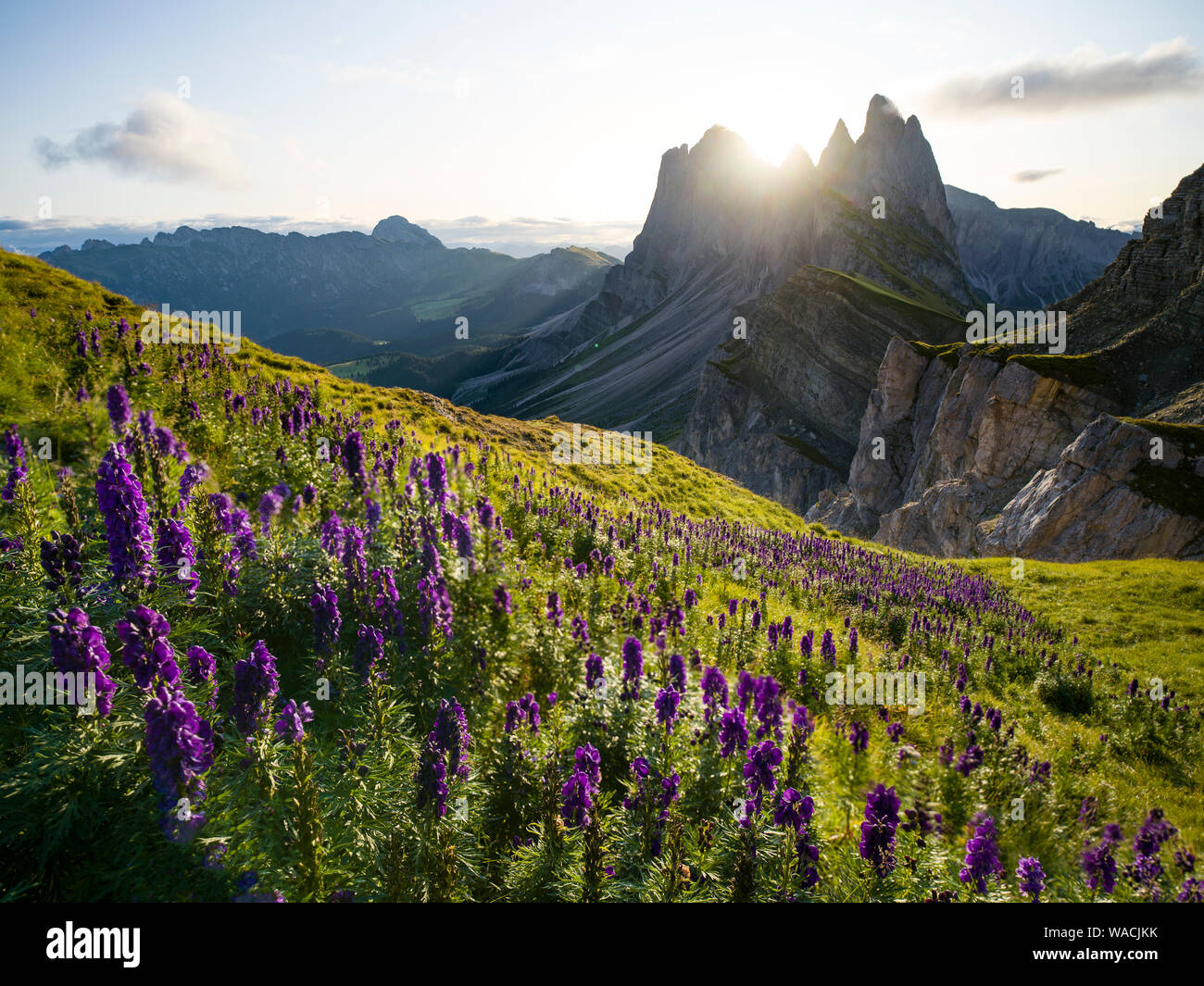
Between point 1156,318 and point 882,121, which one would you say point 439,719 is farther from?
point 882,121

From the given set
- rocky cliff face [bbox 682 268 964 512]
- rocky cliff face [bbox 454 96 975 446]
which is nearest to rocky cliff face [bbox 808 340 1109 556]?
rocky cliff face [bbox 682 268 964 512]

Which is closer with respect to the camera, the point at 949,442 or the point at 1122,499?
the point at 1122,499

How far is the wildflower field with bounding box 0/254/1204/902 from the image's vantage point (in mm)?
3518

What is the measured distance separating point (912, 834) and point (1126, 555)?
105 feet

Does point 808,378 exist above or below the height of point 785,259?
below

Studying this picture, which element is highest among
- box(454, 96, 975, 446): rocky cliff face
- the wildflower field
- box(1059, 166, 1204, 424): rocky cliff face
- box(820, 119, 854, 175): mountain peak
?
box(820, 119, 854, 175): mountain peak

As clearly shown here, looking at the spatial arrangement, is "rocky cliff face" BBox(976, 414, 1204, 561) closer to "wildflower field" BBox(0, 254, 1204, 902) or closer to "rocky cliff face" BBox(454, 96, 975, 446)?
"wildflower field" BBox(0, 254, 1204, 902)

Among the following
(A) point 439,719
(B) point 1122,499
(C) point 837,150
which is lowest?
(A) point 439,719

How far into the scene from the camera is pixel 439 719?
175 inches

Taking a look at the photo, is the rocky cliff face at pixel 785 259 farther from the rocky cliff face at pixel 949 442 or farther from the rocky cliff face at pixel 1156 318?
the rocky cliff face at pixel 1156 318

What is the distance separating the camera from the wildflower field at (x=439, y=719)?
11.5 feet

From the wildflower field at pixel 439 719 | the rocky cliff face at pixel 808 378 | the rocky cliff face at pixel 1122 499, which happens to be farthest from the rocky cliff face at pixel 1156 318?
the wildflower field at pixel 439 719

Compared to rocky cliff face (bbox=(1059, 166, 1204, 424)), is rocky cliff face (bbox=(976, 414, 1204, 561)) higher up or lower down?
lower down

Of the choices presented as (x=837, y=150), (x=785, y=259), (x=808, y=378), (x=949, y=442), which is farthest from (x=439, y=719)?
(x=837, y=150)
